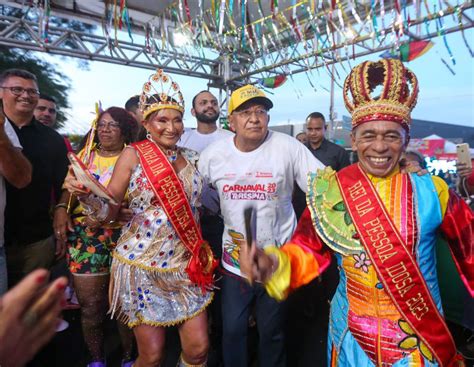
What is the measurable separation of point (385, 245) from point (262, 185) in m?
0.99

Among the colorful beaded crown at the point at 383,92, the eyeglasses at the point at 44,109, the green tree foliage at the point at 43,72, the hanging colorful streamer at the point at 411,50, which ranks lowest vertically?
the colorful beaded crown at the point at 383,92

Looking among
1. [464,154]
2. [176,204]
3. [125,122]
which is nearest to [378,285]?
[176,204]

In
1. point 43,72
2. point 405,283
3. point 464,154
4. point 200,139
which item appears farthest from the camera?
point 43,72

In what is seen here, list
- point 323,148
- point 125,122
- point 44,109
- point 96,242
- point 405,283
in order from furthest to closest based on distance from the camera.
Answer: point 323,148, point 44,109, point 125,122, point 96,242, point 405,283

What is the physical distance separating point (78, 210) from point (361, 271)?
211 centimetres

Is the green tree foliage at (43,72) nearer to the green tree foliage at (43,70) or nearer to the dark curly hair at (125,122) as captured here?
the green tree foliage at (43,70)

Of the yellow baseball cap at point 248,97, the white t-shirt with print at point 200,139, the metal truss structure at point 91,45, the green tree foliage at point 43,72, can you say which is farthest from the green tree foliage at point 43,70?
the yellow baseball cap at point 248,97

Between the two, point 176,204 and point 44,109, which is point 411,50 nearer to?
point 176,204

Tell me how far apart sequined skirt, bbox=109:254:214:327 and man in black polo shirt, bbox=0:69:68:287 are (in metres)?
0.78

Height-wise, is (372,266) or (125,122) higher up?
(125,122)

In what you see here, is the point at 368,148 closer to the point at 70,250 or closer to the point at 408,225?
the point at 408,225

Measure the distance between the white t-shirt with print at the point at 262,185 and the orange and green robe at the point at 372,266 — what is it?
2.09 feet

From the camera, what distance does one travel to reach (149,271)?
217cm

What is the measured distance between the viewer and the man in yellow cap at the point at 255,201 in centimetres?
230
